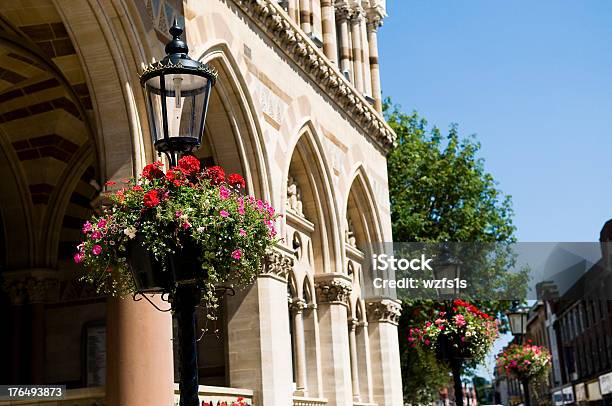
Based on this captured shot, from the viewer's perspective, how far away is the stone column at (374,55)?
967 inches

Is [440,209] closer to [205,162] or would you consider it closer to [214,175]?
[205,162]

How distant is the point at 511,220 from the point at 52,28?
29539 millimetres

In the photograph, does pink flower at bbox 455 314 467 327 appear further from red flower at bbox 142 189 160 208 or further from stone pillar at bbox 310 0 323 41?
red flower at bbox 142 189 160 208

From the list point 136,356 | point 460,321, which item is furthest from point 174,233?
point 460,321

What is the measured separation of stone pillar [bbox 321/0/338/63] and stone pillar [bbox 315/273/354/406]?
17.8 feet

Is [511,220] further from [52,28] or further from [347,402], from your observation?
[52,28]

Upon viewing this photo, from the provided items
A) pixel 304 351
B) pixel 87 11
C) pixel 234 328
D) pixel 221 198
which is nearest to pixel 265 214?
pixel 221 198

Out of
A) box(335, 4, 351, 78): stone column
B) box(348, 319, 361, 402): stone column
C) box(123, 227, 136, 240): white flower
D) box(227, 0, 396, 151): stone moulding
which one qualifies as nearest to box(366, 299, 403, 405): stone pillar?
box(348, 319, 361, 402): stone column

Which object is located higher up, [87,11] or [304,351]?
[87,11]

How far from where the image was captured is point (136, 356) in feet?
36.3

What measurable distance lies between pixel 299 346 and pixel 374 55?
10.1 metres

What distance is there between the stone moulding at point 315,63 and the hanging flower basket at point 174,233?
9.00 meters

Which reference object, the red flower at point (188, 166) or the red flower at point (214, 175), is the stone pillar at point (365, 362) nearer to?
the red flower at point (214, 175)

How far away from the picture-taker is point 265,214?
307 inches
